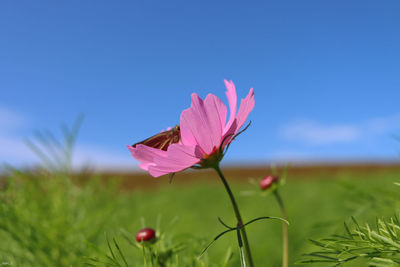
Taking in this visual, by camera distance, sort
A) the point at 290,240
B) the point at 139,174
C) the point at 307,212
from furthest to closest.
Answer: the point at 139,174 < the point at 307,212 < the point at 290,240

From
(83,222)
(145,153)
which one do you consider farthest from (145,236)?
(83,222)

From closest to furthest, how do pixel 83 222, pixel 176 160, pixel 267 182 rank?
pixel 176 160
pixel 267 182
pixel 83 222

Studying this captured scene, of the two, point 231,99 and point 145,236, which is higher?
point 231,99

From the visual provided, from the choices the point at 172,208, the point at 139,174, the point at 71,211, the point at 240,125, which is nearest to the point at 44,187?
the point at 71,211

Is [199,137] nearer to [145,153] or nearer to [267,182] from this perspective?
[145,153]

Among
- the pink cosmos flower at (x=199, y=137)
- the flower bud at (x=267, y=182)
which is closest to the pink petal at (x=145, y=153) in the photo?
the pink cosmos flower at (x=199, y=137)

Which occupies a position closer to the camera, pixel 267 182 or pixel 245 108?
pixel 245 108

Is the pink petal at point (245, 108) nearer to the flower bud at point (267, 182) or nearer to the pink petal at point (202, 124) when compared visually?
the pink petal at point (202, 124)

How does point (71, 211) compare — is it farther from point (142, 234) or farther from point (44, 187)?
point (142, 234)
